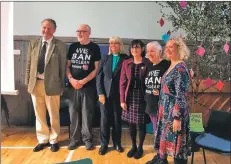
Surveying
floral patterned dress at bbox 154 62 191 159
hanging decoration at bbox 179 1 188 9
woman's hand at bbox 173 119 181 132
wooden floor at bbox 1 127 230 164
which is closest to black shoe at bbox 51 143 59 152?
wooden floor at bbox 1 127 230 164

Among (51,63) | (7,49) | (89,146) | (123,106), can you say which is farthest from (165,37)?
(7,49)

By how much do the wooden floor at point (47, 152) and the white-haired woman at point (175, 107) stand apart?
0.45 ft

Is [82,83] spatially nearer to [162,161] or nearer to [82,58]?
[82,58]

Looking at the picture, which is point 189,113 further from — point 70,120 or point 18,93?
point 18,93

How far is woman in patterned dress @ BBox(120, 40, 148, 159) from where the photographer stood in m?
1.44

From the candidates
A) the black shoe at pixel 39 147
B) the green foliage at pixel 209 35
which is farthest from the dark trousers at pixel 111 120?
the green foliage at pixel 209 35

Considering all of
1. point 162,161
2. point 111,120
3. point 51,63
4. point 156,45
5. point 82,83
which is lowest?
point 162,161

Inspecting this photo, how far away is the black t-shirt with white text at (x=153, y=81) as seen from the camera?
1395mm

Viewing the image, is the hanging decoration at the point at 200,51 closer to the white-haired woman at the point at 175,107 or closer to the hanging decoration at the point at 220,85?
the white-haired woman at the point at 175,107

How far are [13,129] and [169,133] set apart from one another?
0.99 m

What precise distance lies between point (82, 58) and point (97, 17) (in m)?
0.27

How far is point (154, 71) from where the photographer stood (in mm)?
1410

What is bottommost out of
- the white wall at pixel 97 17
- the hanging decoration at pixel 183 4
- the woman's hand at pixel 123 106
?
the woman's hand at pixel 123 106

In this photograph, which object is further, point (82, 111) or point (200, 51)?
point (82, 111)
